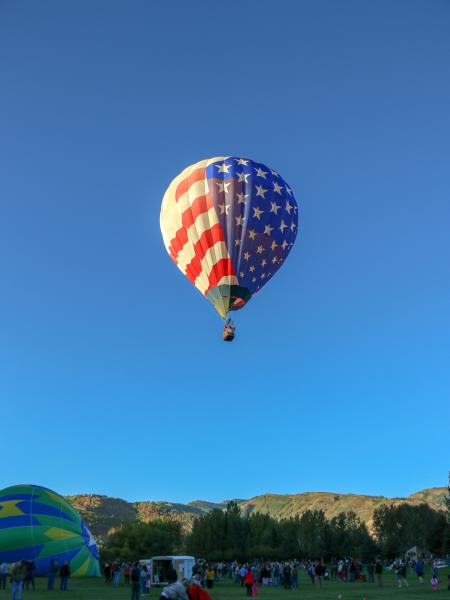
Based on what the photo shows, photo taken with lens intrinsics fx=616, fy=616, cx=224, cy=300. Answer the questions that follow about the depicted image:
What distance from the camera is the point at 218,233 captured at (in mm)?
31344

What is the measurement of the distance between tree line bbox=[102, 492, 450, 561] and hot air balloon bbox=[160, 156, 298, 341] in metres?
56.4

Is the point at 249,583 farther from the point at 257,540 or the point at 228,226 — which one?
the point at 257,540

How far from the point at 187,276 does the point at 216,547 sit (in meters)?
64.7

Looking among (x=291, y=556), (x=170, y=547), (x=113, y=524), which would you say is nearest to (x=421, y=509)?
(x=291, y=556)

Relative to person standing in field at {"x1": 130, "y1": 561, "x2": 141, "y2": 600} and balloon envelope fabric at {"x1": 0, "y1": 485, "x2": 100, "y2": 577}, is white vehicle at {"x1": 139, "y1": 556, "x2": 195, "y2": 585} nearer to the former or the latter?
balloon envelope fabric at {"x1": 0, "y1": 485, "x2": 100, "y2": 577}

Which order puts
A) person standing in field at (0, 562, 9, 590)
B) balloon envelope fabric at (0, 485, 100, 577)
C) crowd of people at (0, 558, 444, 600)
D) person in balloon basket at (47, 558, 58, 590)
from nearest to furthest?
crowd of people at (0, 558, 444, 600) < person in balloon basket at (47, 558, 58, 590) < person standing in field at (0, 562, 9, 590) < balloon envelope fabric at (0, 485, 100, 577)

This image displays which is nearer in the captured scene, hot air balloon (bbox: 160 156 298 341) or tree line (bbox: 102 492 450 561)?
hot air balloon (bbox: 160 156 298 341)

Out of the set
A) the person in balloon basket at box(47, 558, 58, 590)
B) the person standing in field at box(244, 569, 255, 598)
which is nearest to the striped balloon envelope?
the person standing in field at box(244, 569, 255, 598)

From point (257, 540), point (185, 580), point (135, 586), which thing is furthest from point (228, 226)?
point (257, 540)

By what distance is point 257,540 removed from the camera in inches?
3561

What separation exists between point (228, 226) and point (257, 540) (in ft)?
233

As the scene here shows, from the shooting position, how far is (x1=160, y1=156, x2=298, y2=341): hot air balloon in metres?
31.4

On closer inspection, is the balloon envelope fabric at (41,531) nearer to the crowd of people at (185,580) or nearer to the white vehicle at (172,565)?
the crowd of people at (185,580)

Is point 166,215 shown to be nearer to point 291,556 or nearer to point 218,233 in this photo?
point 218,233
